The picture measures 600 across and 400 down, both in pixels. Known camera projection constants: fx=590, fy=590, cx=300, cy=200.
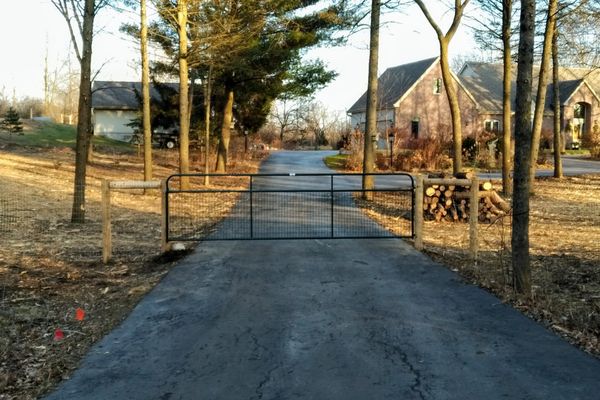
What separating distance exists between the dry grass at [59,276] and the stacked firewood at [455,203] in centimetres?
543

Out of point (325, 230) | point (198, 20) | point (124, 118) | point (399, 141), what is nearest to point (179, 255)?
point (325, 230)

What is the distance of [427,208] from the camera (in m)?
15.0

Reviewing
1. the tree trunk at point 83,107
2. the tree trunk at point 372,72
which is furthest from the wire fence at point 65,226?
the tree trunk at point 372,72

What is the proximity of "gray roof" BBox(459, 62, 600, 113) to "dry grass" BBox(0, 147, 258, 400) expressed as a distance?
135 feet

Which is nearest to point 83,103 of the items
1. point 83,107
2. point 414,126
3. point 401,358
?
point 83,107

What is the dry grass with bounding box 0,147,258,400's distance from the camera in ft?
16.6

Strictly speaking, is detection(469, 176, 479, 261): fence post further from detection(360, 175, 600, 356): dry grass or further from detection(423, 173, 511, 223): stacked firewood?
detection(423, 173, 511, 223): stacked firewood

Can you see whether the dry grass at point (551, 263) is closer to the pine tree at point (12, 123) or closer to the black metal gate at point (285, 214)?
the black metal gate at point (285, 214)

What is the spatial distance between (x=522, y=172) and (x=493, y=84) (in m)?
54.0

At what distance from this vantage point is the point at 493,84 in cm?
5756

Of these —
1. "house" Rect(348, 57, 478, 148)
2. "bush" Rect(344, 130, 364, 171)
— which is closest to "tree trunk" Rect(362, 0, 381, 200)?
"bush" Rect(344, 130, 364, 171)

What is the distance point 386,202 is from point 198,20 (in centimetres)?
918

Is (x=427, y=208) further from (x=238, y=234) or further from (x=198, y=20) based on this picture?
(x=198, y=20)

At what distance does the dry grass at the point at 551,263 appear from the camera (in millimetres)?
6150
